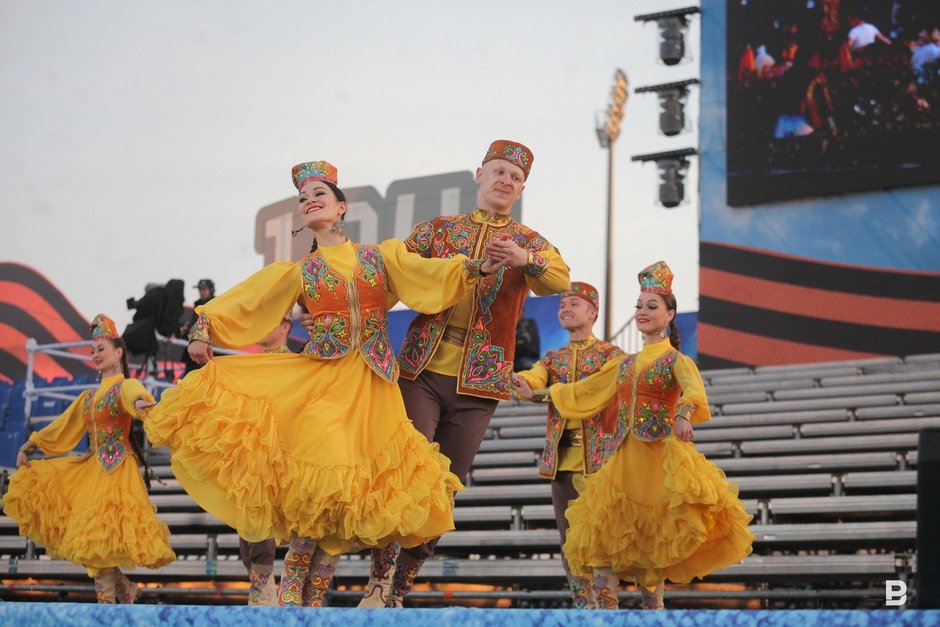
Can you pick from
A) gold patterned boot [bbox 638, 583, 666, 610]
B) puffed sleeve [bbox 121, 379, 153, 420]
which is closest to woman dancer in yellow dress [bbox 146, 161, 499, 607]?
gold patterned boot [bbox 638, 583, 666, 610]

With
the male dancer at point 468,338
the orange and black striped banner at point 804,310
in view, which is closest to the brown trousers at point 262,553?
the male dancer at point 468,338

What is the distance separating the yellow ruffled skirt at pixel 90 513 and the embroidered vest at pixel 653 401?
2372 millimetres

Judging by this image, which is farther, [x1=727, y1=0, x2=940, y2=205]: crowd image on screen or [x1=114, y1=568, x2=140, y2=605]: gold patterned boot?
[x1=727, y1=0, x2=940, y2=205]: crowd image on screen

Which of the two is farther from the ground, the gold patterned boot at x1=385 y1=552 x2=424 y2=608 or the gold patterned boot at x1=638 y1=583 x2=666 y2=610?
the gold patterned boot at x1=385 y1=552 x2=424 y2=608

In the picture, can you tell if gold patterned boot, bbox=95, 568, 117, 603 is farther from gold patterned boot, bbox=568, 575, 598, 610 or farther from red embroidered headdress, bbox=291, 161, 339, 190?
red embroidered headdress, bbox=291, 161, 339, 190

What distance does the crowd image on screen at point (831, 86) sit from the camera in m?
11.2

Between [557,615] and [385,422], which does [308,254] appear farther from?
[557,615]

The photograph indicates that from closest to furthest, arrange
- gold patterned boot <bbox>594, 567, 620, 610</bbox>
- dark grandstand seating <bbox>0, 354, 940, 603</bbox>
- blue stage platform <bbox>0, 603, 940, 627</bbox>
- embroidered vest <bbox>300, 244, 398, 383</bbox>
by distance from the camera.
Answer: blue stage platform <bbox>0, 603, 940, 627</bbox>, embroidered vest <bbox>300, 244, 398, 383</bbox>, gold patterned boot <bbox>594, 567, 620, 610</bbox>, dark grandstand seating <bbox>0, 354, 940, 603</bbox>

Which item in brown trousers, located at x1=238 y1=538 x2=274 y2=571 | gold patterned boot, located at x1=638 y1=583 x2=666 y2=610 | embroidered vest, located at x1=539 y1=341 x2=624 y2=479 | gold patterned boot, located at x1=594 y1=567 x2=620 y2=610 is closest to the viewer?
gold patterned boot, located at x1=594 y1=567 x2=620 y2=610

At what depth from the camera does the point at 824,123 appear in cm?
1154

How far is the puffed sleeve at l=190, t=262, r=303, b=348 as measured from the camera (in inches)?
160

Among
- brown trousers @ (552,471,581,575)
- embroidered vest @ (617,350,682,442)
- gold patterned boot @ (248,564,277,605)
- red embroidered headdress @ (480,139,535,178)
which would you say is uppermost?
red embroidered headdress @ (480,139,535,178)

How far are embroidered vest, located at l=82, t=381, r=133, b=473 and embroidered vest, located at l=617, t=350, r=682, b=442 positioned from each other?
2.49 m


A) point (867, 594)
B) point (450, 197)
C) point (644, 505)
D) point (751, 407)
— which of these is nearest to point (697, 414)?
point (644, 505)
